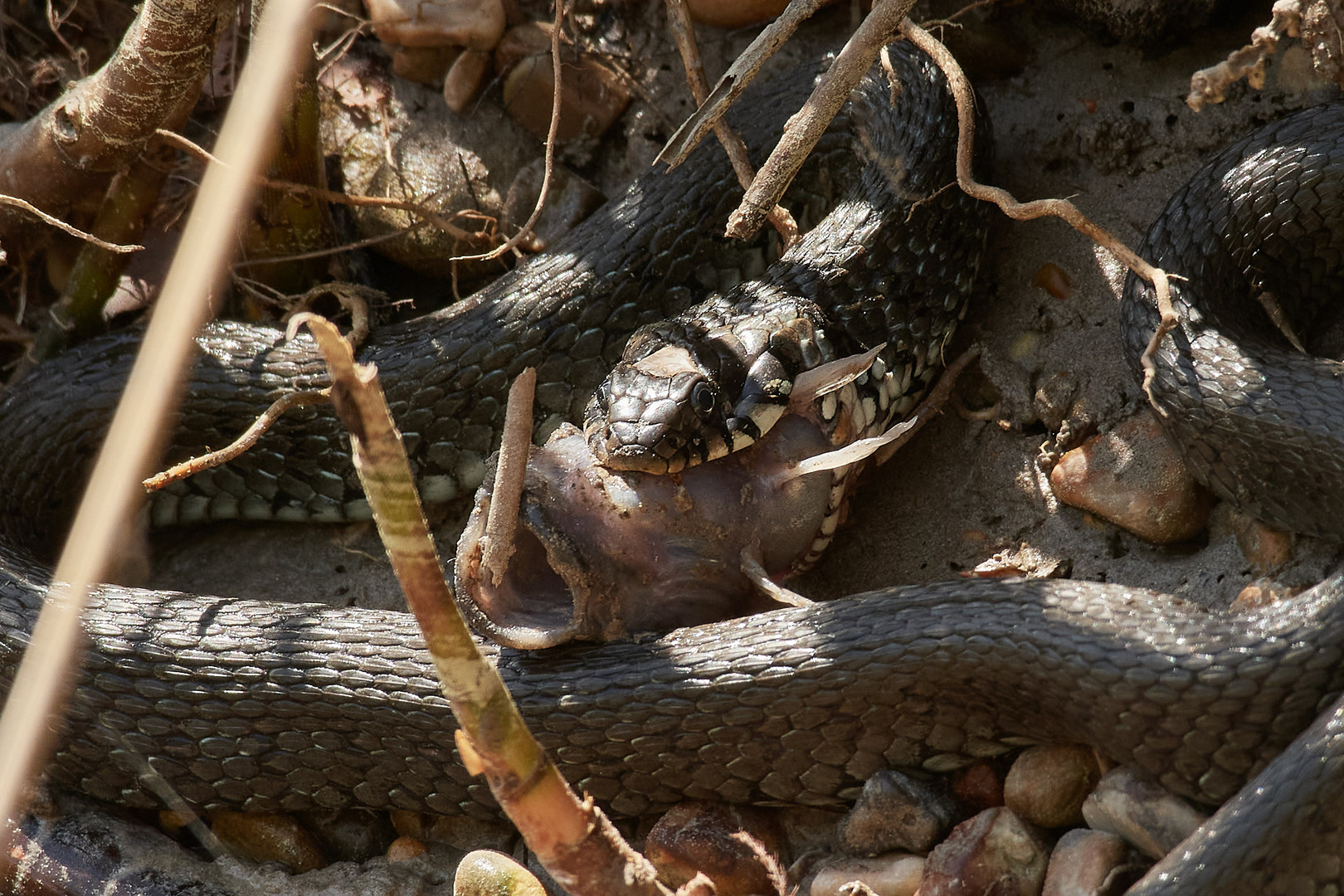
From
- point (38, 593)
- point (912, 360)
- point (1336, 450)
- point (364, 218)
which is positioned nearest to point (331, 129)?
point (364, 218)

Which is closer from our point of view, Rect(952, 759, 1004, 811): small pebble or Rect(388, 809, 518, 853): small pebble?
Rect(952, 759, 1004, 811): small pebble

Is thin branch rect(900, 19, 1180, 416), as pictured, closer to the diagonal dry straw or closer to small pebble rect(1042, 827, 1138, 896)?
small pebble rect(1042, 827, 1138, 896)

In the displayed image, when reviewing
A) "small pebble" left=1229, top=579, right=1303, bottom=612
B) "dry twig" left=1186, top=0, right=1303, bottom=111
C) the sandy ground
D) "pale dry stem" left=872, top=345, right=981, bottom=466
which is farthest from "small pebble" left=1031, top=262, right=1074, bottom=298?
"small pebble" left=1229, top=579, right=1303, bottom=612

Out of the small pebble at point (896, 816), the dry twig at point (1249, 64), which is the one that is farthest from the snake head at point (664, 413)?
the dry twig at point (1249, 64)

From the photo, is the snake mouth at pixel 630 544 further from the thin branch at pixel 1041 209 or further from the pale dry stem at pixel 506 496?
the thin branch at pixel 1041 209

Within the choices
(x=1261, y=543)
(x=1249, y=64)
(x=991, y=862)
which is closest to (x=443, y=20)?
(x=1249, y=64)

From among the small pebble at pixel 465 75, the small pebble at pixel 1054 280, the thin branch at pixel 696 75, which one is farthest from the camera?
the small pebble at pixel 465 75
